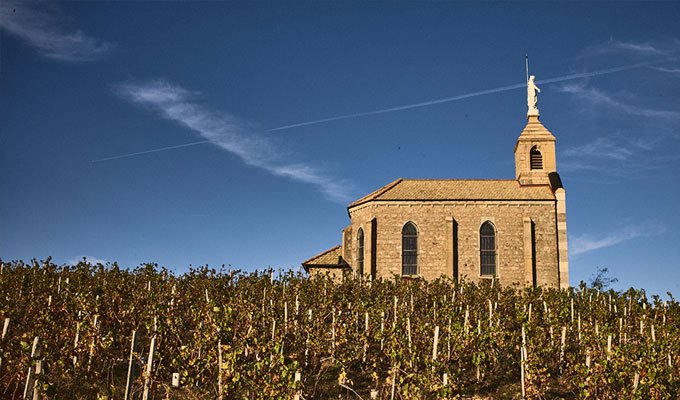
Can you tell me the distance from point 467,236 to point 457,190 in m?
3.14

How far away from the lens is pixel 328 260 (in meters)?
34.9

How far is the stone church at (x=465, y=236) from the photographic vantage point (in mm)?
31781

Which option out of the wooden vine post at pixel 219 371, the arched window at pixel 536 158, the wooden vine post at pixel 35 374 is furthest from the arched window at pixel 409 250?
the wooden vine post at pixel 35 374

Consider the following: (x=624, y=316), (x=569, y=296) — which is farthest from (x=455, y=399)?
(x=569, y=296)

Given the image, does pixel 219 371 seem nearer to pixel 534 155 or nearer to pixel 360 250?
pixel 360 250

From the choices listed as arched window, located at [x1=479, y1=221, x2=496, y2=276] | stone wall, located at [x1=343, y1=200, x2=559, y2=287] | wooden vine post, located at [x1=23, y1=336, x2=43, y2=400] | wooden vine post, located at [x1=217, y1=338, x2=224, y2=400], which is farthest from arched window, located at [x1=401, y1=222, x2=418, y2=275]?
wooden vine post, located at [x1=23, y1=336, x2=43, y2=400]

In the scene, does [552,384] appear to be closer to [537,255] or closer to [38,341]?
[38,341]

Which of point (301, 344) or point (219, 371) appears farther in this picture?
point (301, 344)

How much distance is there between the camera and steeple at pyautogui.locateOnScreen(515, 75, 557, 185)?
36.0m

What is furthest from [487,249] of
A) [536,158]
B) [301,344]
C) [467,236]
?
[301,344]

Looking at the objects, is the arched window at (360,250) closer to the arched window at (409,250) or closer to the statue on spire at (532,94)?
the arched window at (409,250)

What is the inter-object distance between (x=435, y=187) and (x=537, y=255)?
7.38m

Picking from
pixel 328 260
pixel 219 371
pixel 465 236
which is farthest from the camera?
pixel 328 260

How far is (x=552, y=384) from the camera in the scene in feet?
50.1
